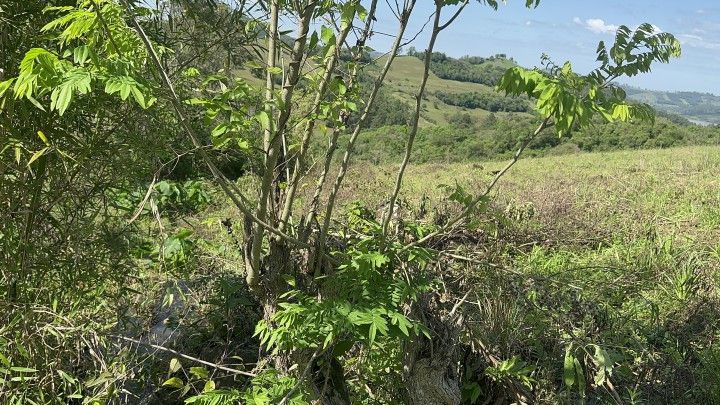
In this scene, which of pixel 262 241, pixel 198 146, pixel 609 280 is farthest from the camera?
pixel 609 280

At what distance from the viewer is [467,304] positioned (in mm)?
2939

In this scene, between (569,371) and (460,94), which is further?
(460,94)

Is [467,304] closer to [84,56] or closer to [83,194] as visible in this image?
[83,194]

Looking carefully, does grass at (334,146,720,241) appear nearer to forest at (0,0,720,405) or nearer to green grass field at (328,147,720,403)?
green grass field at (328,147,720,403)

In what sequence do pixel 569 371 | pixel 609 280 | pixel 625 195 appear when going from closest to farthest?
pixel 569 371
pixel 609 280
pixel 625 195

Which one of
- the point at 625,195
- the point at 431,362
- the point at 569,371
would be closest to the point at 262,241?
the point at 431,362

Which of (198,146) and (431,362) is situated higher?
(198,146)

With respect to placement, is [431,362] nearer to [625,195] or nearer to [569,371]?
[569,371]

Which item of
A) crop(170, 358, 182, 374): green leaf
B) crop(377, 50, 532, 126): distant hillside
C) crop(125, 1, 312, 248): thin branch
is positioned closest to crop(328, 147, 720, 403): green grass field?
crop(125, 1, 312, 248): thin branch

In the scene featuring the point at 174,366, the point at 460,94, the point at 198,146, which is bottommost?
the point at 174,366

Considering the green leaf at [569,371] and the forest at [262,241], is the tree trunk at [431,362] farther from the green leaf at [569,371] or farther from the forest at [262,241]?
the green leaf at [569,371]

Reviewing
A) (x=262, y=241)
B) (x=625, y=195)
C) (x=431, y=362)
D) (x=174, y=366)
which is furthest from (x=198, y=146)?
(x=625, y=195)

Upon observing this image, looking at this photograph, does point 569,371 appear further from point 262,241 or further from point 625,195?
point 625,195

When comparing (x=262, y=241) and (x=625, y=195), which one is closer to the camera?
(x=262, y=241)
